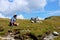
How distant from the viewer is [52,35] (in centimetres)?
3756

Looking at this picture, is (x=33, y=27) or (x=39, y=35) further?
(x=33, y=27)

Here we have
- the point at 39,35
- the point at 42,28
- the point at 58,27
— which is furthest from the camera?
the point at 58,27

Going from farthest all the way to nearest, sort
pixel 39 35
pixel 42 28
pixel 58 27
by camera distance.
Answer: pixel 58 27 < pixel 42 28 < pixel 39 35

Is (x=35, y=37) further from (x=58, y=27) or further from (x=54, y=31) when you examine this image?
(x=58, y=27)

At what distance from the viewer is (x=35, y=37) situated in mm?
34438

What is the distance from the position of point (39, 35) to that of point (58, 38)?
3.70 metres

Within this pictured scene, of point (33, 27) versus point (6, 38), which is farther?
point (33, 27)

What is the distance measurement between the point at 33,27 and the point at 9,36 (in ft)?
16.0

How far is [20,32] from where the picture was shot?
35031mm

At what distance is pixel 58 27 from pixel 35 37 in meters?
8.31

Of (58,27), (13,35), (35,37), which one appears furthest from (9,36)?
(58,27)

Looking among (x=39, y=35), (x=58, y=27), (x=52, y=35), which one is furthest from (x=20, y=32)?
(x=58, y=27)

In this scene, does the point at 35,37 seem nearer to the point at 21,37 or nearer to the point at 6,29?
the point at 21,37

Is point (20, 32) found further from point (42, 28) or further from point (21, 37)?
point (42, 28)
